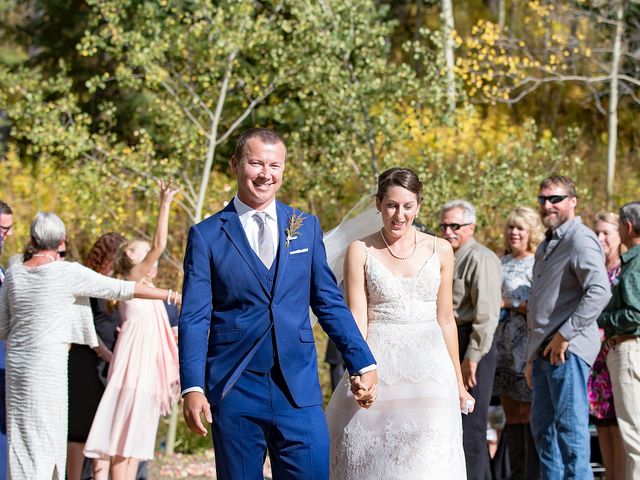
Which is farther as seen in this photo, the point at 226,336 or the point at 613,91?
the point at 613,91

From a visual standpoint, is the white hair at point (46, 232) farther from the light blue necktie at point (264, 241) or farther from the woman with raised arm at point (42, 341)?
the light blue necktie at point (264, 241)

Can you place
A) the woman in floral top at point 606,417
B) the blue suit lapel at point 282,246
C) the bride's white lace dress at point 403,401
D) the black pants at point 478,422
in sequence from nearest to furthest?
the blue suit lapel at point 282,246, the bride's white lace dress at point 403,401, the black pants at point 478,422, the woman in floral top at point 606,417

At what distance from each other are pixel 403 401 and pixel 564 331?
167 centimetres

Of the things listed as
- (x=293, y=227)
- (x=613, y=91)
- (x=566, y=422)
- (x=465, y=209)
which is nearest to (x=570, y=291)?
(x=566, y=422)

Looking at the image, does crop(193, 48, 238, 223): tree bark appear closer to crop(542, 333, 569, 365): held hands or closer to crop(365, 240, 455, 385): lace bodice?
crop(542, 333, 569, 365): held hands

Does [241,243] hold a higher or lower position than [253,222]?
lower

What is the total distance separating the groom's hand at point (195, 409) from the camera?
174 inches

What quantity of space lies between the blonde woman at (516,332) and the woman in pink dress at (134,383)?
2.78m

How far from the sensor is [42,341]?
674cm

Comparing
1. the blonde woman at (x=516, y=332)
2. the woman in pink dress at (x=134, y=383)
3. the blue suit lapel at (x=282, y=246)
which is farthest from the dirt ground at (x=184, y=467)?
the blue suit lapel at (x=282, y=246)

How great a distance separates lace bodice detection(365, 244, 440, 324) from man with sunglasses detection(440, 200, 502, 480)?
1611mm

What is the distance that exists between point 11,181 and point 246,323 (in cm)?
1367

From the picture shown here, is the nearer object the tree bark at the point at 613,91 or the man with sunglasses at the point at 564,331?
the man with sunglasses at the point at 564,331

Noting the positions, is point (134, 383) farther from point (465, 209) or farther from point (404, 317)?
point (465, 209)
